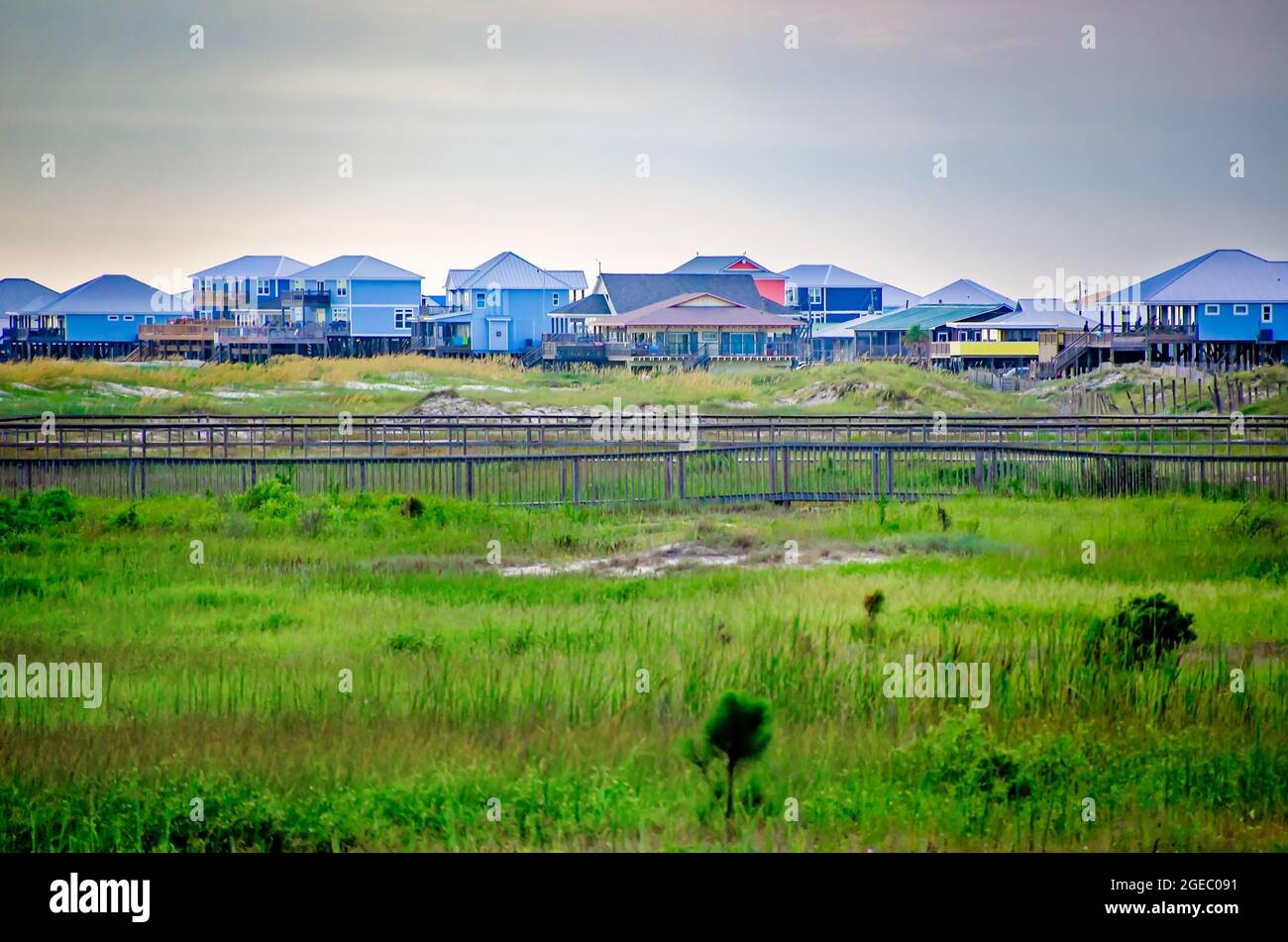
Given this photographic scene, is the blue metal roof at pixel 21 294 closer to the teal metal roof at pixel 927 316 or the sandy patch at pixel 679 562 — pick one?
the teal metal roof at pixel 927 316

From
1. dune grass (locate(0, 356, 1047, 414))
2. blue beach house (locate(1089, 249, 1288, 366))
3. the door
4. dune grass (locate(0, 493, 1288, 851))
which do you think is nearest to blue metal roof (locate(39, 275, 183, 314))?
the door

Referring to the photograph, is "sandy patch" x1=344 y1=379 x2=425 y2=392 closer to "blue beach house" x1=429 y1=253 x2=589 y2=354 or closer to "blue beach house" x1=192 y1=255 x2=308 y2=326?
"blue beach house" x1=429 y1=253 x2=589 y2=354

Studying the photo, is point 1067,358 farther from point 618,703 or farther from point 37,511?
point 618,703

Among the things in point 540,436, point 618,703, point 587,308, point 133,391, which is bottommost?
point 618,703

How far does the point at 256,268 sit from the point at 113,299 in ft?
33.1

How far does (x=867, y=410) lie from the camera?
54219mm

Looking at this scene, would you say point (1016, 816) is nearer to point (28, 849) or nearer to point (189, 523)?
point (28, 849)

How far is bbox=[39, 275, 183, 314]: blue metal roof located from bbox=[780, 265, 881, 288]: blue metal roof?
45.4 m

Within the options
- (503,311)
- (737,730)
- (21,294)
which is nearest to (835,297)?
(503,311)

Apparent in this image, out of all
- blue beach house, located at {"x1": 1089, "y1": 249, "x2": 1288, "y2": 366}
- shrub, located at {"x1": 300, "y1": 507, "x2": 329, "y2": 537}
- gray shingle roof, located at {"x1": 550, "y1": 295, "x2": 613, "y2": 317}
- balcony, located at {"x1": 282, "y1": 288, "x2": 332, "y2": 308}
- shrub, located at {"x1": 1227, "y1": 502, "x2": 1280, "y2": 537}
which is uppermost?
balcony, located at {"x1": 282, "y1": 288, "x2": 332, "y2": 308}

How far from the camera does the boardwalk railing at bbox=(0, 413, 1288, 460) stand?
3073cm

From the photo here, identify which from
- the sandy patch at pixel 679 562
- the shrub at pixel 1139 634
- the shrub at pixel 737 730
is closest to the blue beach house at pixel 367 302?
the sandy patch at pixel 679 562

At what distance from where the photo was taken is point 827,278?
11300 cm
